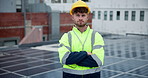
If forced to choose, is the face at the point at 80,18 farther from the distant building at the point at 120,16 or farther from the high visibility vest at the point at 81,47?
the distant building at the point at 120,16

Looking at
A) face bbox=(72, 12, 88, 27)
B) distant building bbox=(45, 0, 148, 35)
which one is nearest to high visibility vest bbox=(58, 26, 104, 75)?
face bbox=(72, 12, 88, 27)

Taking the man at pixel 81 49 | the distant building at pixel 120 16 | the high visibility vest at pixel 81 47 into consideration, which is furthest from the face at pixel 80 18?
the distant building at pixel 120 16

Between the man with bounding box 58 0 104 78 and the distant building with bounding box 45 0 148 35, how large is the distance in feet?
98.8

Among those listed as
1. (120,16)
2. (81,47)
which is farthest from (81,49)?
(120,16)

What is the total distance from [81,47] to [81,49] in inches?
1.4

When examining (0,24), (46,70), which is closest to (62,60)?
(46,70)

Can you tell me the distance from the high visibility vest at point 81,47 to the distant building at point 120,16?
30.1m

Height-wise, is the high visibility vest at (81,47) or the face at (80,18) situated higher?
the face at (80,18)

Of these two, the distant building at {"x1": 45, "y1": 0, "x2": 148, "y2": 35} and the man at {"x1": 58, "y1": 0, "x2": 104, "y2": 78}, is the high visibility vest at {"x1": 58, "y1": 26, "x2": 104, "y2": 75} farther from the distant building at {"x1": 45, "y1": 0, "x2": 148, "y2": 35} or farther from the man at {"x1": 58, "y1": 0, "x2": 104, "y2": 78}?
the distant building at {"x1": 45, "y1": 0, "x2": 148, "y2": 35}

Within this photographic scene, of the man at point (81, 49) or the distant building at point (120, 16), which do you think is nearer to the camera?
the man at point (81, 49)

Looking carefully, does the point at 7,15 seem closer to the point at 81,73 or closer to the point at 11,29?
the point at 11,29

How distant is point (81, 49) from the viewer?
360cm

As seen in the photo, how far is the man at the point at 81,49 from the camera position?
3.46m

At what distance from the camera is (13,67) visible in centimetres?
1054
